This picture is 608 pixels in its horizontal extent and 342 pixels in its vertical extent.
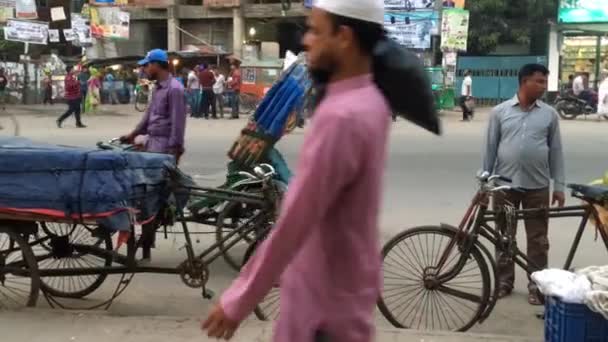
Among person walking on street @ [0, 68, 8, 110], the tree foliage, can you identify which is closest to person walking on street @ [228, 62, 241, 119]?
person walking on street @ [0, 68, 8, 110]

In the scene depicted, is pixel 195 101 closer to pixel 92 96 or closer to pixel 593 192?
pixel 92 96

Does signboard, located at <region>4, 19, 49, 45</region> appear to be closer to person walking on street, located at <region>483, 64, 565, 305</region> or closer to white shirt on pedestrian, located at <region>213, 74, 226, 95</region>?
white shirt on pedestrian, located at <region>213, 74, 226, 95</region>

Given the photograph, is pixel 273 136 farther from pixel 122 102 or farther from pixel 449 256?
pixel 122 102

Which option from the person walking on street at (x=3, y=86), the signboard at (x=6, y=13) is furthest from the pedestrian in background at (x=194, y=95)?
the signboard at (x=6, y=13)

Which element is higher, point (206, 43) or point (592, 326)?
point (206, 43)

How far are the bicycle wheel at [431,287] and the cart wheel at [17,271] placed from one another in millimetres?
2176

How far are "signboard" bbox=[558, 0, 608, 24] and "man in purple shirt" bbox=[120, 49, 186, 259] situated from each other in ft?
85.3

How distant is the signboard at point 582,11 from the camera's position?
2869 centimetres

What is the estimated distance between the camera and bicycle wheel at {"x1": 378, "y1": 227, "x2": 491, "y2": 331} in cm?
457

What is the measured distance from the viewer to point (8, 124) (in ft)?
66.2

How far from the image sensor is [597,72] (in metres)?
29.4

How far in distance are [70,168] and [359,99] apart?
297 cm

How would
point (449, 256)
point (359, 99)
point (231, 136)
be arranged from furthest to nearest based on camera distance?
point (231, 136), point (449, 256), point (359, 99)

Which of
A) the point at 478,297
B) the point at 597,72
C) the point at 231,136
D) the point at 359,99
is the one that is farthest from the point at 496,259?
the point at 597,72
